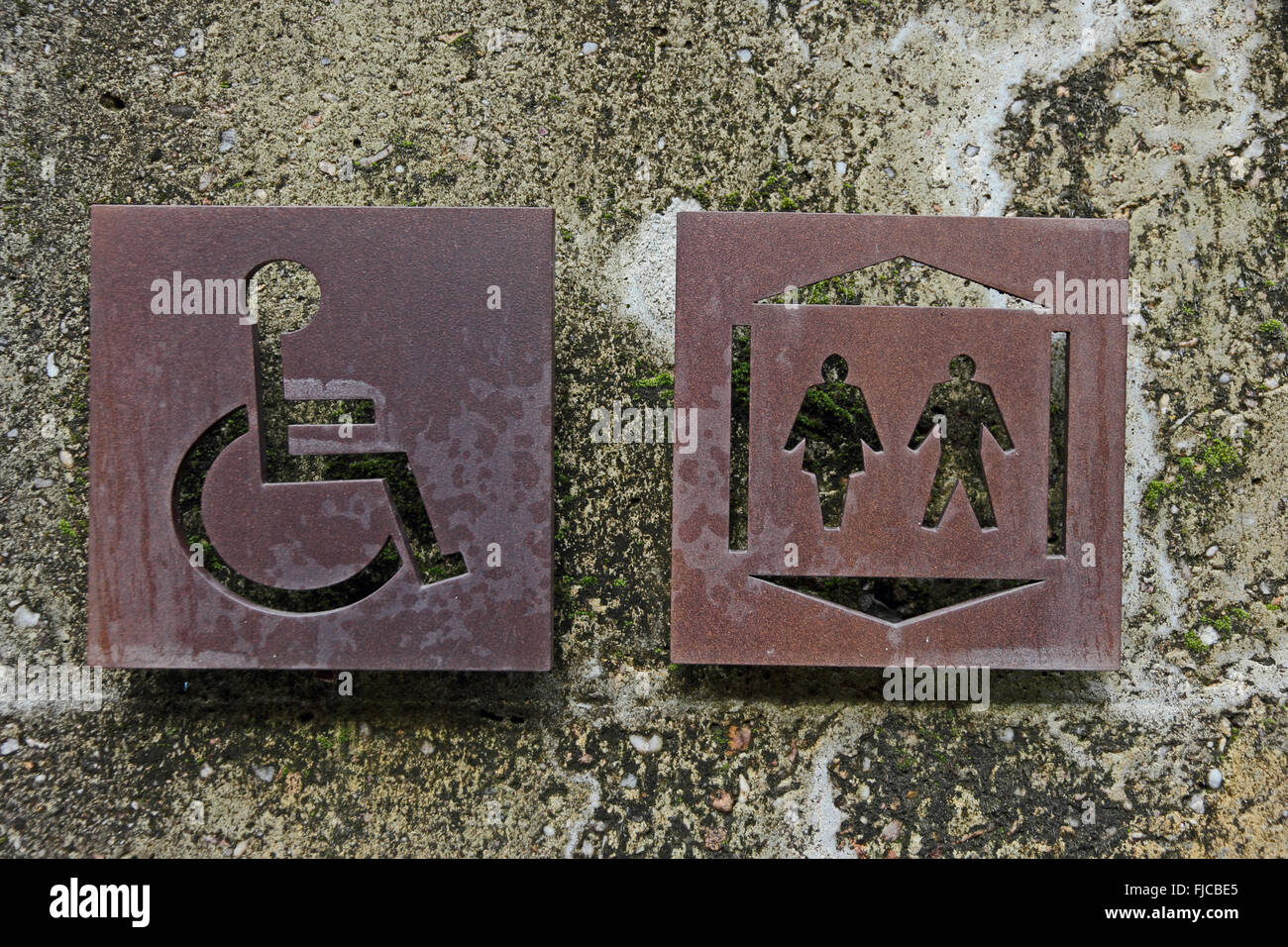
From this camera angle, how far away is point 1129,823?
167cm

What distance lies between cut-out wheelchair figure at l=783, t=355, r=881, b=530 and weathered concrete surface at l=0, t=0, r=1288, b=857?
0.31m

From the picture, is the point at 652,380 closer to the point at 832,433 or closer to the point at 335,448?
the point at 832,433

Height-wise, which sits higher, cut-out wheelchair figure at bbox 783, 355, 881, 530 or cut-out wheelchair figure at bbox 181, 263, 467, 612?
cut-out wheelchair figure at bbox 783, 355, 881, 530

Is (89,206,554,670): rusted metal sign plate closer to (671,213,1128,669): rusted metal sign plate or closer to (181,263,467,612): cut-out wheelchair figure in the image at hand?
(181,263,467,612): cut-out wheelchair figure

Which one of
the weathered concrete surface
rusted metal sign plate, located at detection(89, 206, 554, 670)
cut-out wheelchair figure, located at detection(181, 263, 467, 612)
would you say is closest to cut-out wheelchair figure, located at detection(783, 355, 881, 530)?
the weathered concrete surface

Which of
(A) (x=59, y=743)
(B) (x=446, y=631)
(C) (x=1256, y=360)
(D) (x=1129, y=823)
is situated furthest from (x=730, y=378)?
(A) (x=59, y=743)

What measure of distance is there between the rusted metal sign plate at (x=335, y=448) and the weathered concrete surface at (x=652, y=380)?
17cm

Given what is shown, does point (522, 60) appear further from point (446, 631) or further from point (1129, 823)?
point (1129, 823)

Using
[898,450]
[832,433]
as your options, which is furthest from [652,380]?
[898,450]

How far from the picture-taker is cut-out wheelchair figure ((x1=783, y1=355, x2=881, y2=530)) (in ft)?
5.42

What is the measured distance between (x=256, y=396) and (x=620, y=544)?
2.56 feet

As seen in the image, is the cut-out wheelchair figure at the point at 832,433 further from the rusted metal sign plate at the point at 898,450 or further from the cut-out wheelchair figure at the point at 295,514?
the cut-out wheelchair figure at the point at 295,514

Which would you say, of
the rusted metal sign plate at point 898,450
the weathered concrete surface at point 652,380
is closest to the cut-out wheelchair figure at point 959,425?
the rusted metal sign plate at point 898,450

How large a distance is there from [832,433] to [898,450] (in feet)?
0.51
